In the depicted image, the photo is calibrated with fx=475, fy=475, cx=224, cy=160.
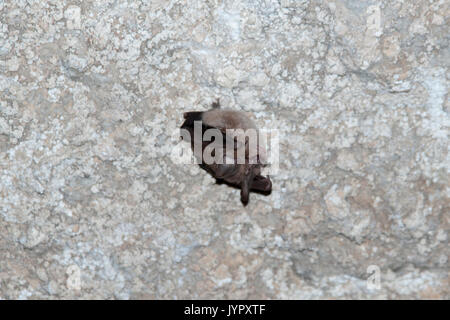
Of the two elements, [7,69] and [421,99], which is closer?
[421,99]

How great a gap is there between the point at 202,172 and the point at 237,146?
299 mm

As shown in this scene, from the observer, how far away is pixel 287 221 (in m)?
3.09

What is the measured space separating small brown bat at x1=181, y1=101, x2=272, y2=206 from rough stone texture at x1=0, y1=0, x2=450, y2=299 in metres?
0.11

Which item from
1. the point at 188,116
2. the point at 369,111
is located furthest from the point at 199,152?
the point at 369,111

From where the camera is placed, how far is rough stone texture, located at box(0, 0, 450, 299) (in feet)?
9.79

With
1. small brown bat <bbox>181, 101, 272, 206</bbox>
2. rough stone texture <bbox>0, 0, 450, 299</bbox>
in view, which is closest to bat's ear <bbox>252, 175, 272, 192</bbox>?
small brown bat <bbox>181, 101, 272, 206</bbox>

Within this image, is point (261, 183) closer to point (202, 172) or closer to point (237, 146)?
point (237, 146)

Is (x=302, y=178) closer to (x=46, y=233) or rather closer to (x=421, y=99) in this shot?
(x=421, y=99)

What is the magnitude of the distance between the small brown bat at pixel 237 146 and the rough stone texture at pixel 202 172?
11 centimetres

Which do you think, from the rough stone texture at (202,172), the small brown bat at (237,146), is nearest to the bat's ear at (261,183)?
the small brown bat at (237,146)

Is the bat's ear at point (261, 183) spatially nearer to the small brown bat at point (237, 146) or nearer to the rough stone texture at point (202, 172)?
the small brown bat at point (237, 146)

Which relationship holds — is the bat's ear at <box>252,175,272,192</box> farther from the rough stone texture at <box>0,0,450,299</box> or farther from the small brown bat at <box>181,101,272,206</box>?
the rough stone texture at <box>0,0,450,299</box>

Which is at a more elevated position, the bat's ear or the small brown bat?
the small brown bat

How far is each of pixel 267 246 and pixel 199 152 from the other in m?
0.76
